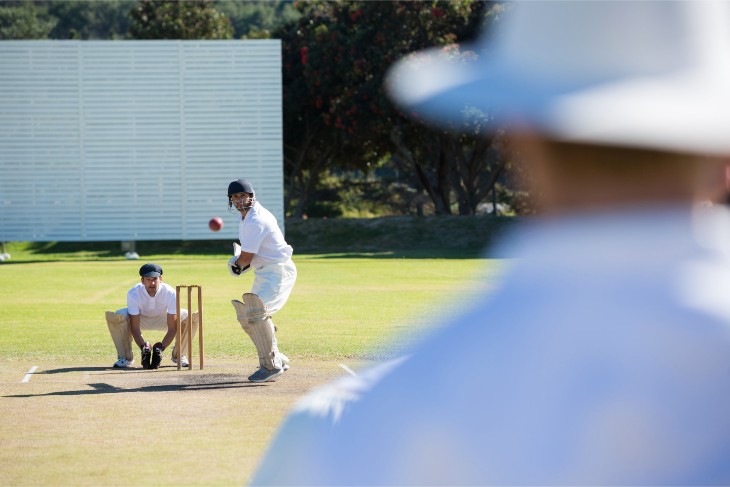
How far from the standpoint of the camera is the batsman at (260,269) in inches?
423

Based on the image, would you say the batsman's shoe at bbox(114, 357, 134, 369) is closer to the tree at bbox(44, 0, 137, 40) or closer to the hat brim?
the hat brim

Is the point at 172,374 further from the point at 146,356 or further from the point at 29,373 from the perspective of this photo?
the point at 29,373

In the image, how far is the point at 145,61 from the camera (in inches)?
1497

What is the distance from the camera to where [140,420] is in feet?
29.2

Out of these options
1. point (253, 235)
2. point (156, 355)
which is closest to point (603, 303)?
point (253, 235)

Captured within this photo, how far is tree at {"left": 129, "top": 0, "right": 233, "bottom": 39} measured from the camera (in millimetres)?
46344

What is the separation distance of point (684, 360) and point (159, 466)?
643 cm

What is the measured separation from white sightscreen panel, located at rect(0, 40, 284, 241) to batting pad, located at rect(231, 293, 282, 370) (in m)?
27.1

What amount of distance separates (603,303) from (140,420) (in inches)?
323

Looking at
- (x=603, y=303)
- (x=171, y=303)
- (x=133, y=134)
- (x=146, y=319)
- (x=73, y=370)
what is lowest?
(x=73, y=370)

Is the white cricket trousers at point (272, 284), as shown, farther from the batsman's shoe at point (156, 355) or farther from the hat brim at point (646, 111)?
the hat brim at point (646, 111)

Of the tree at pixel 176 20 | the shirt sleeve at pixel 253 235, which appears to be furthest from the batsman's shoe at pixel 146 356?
the tree at pixel 176 20

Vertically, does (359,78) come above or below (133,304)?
above

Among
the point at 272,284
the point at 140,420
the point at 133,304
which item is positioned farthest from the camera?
the point at 133,304
